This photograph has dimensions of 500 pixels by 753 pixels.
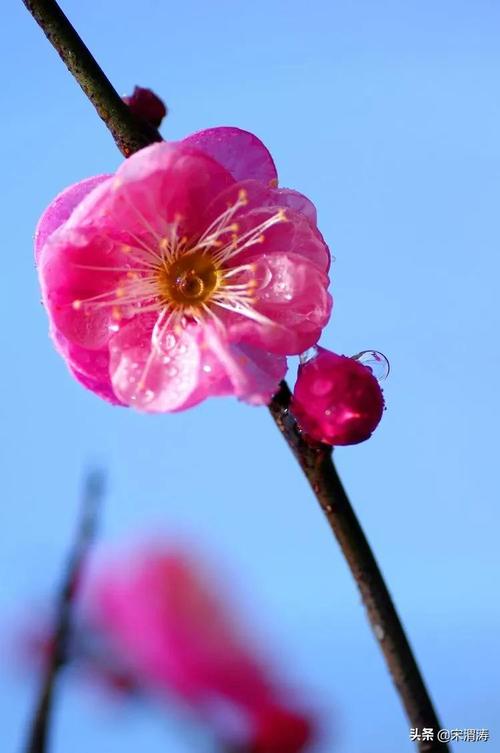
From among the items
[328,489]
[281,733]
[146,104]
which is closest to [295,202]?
[146,104]

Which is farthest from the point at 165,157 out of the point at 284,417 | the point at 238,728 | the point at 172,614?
the point at 172,614

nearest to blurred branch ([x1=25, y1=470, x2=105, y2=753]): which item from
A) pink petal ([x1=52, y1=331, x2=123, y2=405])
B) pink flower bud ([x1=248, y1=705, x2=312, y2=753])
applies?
pink petal ([x1=52, y1=331, x2=123, y2=405])

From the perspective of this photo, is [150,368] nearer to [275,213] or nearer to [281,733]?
[275,213]

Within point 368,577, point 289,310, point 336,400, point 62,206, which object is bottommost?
point 368,577

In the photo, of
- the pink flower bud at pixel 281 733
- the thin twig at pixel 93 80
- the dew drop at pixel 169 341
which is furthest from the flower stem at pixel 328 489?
the pink flower bud at pixel 281 733

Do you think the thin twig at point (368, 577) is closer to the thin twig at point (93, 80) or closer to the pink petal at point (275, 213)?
the pink petal at point (275, 213)

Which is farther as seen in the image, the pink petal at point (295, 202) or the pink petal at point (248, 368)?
the pink petal at point (295, 202)

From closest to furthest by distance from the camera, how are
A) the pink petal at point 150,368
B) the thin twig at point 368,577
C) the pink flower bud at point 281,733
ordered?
the thin twig at point 368,577, the pink petal at point 150,368, the pink flower bud at point 281,733

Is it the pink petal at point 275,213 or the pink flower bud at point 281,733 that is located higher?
the pink petal at point 275,213
